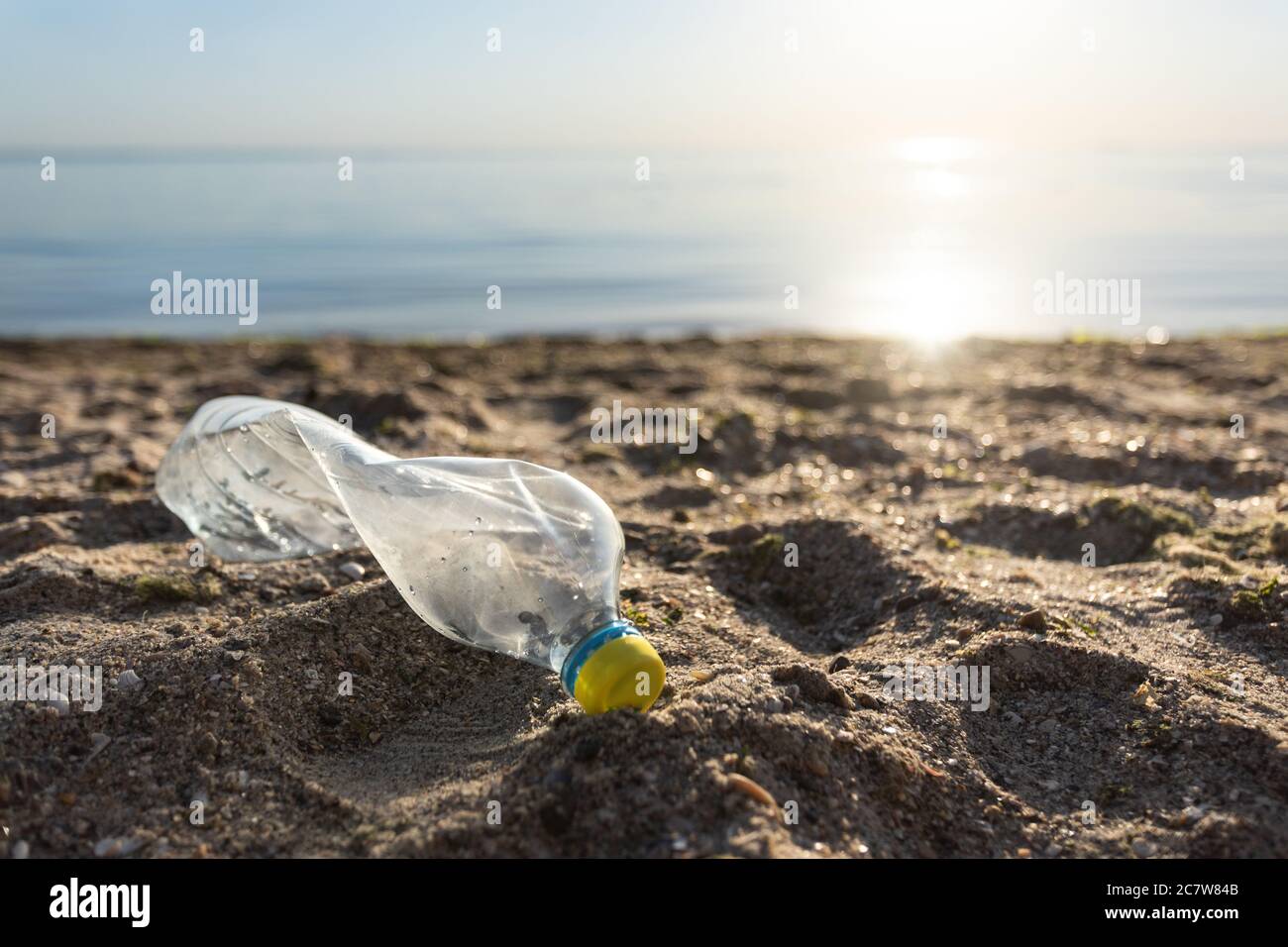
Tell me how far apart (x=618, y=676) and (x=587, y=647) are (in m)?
0.10

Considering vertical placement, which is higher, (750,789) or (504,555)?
(504,555)

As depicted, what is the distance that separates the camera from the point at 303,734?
2.27 m

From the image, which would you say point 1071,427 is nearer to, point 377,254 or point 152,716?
point 152,716

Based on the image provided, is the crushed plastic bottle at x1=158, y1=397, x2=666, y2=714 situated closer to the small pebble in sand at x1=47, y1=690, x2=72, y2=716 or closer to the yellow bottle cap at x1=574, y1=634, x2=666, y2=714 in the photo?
the yellow bottle cap at x1=574, y1=634, x2=666, y2=714

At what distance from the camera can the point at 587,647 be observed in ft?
6.80

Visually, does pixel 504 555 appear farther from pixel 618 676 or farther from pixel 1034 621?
pixel 1034 621

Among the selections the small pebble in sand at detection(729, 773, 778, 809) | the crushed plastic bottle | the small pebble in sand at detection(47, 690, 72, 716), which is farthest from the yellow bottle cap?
the small pebble in sand at detection(47, 690, 72, 716)

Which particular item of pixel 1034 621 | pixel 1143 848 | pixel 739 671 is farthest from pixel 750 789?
pixel 1034 621

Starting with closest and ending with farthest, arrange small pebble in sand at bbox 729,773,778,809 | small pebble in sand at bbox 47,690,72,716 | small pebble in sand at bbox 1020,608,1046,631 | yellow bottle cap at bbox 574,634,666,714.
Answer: small pebble in sand at bbox 729,773,778,809, yellow bottle cap at bbox 574,634,666,714, small pebble in sand at bbox 47,690,72,716, small pebble in sand at bbox 1020,608,1046,631

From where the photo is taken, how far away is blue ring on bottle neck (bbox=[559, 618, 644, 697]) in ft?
6.78

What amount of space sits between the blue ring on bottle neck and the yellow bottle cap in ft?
0.04

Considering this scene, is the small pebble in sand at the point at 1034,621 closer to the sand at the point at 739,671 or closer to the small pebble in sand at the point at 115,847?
the sand at the point at 739,671

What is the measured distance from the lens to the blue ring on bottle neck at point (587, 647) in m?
2.07
